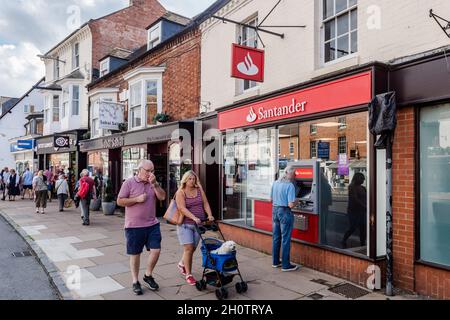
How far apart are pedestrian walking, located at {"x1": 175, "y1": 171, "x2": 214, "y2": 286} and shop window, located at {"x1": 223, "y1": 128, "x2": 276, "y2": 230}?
233 cm

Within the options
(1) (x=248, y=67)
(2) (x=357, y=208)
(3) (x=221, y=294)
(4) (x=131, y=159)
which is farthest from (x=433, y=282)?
(4) (x=131, y=159)

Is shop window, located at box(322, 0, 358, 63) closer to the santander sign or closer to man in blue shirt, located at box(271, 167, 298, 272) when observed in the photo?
the santander sign

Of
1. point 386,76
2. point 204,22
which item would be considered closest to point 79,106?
point 204,22

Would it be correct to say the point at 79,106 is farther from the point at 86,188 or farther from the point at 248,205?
the point at 248,205

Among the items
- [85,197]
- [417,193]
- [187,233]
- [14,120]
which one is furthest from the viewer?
[14,120]

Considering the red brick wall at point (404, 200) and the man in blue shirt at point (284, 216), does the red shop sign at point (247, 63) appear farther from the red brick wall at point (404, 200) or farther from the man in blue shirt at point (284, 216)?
the red brick wall at point (404, 200)

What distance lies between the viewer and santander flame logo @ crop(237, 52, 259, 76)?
7.15 meters

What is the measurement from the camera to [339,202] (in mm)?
5957

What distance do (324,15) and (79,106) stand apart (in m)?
14.7

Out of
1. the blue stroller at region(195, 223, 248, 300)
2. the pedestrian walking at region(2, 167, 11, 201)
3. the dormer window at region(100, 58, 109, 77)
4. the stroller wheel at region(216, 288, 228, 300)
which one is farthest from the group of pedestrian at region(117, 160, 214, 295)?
the pedestrian walking at region(2, 167, 11, 201)

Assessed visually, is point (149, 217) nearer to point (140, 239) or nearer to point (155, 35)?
point (140, 239)

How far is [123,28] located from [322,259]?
17.6 metres

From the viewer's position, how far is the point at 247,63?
723cm

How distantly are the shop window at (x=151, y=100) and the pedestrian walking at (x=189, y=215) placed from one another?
7.47 m
